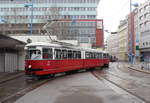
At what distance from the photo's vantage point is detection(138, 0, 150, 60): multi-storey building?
7288cm

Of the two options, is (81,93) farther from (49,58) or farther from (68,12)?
(68,12)

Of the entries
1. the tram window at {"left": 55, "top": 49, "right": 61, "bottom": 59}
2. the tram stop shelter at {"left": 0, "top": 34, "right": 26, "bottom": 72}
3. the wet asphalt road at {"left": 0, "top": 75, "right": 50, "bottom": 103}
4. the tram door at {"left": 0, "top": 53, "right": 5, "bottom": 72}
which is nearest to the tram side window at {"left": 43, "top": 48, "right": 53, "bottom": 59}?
the tram window at {"left": 55, "top": 49, "right": 61, "bottom": 59}

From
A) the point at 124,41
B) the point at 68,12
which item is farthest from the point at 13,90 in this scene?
the point at 124,41

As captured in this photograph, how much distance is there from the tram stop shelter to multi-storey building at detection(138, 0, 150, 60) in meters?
53.9

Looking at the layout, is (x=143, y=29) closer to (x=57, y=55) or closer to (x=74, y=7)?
(x=74, y=7)

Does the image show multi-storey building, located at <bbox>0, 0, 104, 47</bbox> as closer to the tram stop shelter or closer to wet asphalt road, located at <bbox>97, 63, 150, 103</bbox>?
the tram stop shelter

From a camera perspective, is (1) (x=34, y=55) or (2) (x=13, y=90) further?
(1) (x=34, y=55)

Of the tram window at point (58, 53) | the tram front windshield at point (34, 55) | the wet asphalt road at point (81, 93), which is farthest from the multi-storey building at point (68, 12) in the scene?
the wet asphalt road at point (81, 93)

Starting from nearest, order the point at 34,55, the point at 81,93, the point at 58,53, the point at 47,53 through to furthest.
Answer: the point at 81,93
the point at 34,55
the point at 47,53
the point at 58,53

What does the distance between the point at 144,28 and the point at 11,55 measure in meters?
59.7

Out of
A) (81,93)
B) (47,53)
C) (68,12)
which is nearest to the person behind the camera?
(81,93)

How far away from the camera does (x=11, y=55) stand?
2530 centimetres

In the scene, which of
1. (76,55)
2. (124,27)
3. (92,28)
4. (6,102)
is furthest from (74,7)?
(6,102)

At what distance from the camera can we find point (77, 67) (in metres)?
24.5
